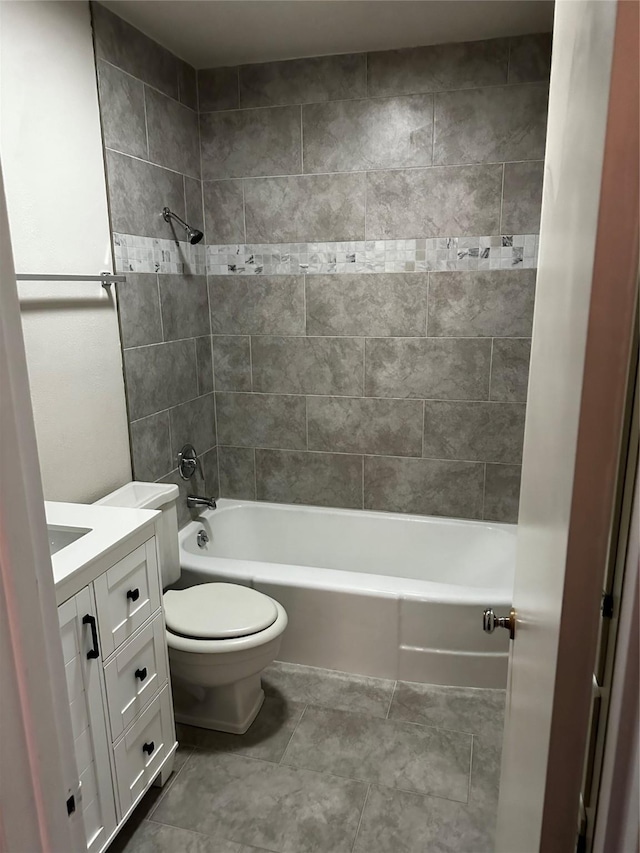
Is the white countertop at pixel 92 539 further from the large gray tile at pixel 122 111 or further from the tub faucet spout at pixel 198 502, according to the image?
the large gray tile at pixel 122 111

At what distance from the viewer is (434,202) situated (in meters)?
2.78

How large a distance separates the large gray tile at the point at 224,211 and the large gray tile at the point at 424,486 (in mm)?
1351

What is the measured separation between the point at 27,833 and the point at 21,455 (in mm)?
433

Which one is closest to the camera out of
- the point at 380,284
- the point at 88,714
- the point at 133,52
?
the point at 88,714

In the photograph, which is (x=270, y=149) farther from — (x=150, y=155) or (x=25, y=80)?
(x=25, y=80)

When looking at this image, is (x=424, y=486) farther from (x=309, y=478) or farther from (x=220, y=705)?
(x=220, y=705)

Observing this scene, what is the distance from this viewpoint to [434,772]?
201 cm

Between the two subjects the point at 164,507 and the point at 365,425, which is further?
the point at 365,425

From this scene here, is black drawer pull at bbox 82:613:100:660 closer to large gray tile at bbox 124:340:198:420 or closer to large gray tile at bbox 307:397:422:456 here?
large gray tile at bbox 124:340:198:420

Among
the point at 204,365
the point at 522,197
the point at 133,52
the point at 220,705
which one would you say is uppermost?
the point at 133,52

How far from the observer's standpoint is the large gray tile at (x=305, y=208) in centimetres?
287

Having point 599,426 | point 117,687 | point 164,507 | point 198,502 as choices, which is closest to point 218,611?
point 164,507

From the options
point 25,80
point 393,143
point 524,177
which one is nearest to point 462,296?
point 524,177

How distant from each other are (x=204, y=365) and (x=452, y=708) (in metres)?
1.99
